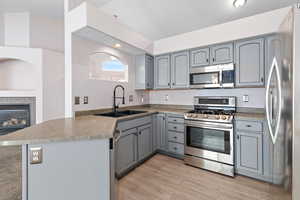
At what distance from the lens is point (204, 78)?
2781 millimetres

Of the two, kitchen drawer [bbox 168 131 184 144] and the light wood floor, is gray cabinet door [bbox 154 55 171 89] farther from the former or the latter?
the light wood floor

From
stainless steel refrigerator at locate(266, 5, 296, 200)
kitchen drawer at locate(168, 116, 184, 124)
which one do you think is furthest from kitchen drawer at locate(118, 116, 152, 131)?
stainless steel refrigerator at locate(266, 5, 296, 200)

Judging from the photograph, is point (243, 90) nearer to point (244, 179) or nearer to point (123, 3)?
point (244, 179)

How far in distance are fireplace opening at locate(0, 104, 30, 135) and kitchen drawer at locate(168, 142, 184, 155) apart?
141 inches

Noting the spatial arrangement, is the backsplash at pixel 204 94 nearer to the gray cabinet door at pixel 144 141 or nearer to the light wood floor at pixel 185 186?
the gray cabinet door at pixel 144 141

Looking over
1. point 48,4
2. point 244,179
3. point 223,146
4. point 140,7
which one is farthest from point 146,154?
point 48,4

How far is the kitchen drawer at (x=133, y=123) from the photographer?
213cm

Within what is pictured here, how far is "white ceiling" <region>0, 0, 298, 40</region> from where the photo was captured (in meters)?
2.45

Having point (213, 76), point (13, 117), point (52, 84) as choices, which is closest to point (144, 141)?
point (213, 76)

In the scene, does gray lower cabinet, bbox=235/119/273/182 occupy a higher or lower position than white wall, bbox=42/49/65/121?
lower

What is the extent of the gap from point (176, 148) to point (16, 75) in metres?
4.45

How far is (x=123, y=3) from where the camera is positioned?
280cm

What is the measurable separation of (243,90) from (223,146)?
1.16 metres

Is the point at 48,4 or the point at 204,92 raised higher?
the point at 48,4
